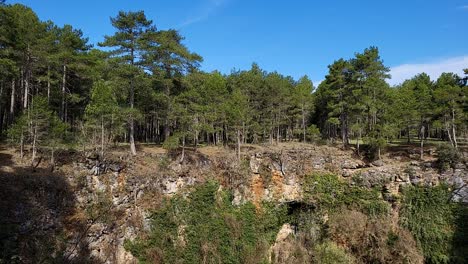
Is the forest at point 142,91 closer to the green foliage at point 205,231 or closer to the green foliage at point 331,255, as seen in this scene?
the green foliage at point 205,231

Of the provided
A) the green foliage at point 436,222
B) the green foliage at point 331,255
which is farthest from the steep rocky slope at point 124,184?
the green foliage at point 331,255

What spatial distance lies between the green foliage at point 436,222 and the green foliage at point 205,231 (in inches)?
392

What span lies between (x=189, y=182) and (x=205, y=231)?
3852 millimetres

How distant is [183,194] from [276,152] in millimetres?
9029

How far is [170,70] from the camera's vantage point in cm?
2811

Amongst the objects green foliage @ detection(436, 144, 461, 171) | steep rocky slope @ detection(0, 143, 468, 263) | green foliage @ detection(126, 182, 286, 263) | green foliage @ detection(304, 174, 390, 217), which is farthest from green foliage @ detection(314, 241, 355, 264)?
green foliage @ detection(436, 144, 461, 171)

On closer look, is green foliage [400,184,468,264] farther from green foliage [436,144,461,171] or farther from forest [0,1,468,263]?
green foliage [436,144,461,171]

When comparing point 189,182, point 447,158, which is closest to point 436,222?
point 447,158

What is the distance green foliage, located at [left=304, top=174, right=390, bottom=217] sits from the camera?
995 inches

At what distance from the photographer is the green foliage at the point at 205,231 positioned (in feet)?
72.5

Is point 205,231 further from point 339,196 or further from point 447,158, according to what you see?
point 447,158

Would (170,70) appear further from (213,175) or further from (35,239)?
(35,239)

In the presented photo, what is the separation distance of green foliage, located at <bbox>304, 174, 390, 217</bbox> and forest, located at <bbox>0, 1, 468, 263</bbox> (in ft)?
0.27

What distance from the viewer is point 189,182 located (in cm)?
2502
